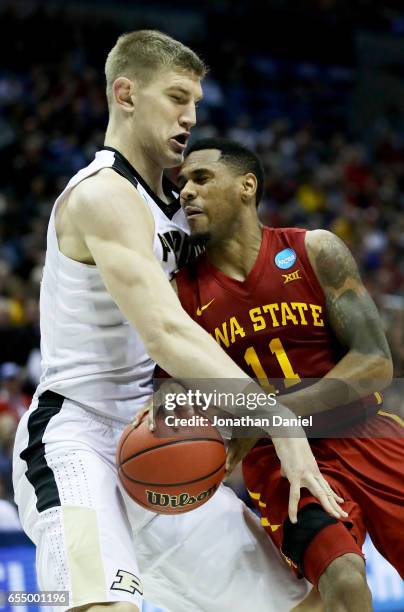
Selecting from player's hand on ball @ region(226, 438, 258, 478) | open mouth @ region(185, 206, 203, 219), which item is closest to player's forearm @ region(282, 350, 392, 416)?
player's hand on ball @ region(226, 438, 258, 478)

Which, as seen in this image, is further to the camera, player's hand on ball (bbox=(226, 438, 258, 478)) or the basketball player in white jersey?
player's hand on ball (bbox=(226, 438, 258, 478))

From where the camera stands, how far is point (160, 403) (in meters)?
3.29

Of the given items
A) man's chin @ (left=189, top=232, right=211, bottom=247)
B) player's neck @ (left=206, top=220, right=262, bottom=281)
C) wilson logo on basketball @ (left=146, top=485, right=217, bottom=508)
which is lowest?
wilson logo on basketball @ (left=146, top=485, right=217, bottom=508)

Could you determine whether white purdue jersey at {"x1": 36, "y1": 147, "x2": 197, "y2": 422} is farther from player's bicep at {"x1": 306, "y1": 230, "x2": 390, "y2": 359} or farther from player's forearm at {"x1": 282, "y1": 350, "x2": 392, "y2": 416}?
player's bicep at {"x1": 306, "y1": 230, "x2": 390, "y2": 359}

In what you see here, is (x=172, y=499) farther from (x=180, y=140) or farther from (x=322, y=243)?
(x=180, y=140)

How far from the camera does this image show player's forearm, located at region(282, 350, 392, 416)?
3.58 meters

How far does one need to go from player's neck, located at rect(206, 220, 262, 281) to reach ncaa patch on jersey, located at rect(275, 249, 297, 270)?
10 centimetres

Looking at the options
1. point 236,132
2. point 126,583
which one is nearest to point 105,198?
point 126,583

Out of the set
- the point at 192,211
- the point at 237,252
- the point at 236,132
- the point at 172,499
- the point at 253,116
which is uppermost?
the point at 192,211

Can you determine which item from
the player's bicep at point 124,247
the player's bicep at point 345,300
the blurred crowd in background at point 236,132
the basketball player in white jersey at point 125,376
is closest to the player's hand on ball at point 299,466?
the basketball player in white jersey at point 125,376

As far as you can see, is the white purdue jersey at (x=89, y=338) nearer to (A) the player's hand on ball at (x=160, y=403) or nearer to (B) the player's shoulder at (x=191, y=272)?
(A) the player's hand on ball at (x=160, y=403)

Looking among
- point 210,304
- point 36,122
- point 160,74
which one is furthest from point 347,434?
point 36,122

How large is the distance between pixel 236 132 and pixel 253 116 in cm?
202

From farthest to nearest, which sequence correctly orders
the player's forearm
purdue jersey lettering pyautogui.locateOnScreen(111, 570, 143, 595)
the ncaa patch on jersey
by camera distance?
the ncaa patch on jersey, the player's forearm, purdue jersey lettering pyautogui.locateOnScreen(111, 570, 143, 595)
